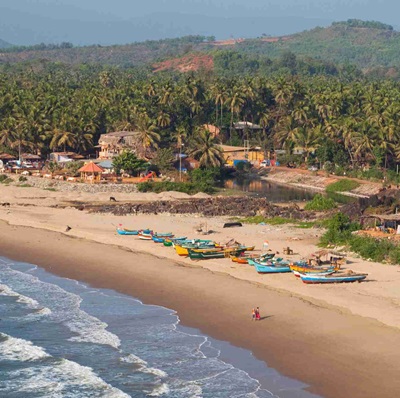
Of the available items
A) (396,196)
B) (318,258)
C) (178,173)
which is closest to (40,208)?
(178,173)

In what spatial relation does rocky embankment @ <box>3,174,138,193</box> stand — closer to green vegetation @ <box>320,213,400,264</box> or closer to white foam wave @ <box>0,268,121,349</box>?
green vegetation @ <box>320,213,400,264</box>

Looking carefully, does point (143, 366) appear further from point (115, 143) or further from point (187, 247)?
point (115, 143)

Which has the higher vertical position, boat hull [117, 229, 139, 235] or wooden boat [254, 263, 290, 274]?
wooden boat [254, 263, 290, 274]

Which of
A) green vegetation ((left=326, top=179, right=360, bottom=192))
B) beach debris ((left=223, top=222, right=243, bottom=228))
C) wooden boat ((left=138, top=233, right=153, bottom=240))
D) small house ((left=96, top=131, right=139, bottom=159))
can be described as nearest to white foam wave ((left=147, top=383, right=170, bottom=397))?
wooden boat ((left=138, top=233, right=153, bottom=240))

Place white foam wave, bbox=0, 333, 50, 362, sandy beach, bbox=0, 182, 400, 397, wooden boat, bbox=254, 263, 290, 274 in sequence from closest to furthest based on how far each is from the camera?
1. sandy beach, bbox=0, 182, 400, 397
2. white foam wave, bbox=0, 333, 50, 362
3. wooden boat, bbox=254, 263, 290, 274

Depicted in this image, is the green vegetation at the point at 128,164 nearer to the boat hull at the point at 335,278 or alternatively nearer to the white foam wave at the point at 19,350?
the boat hull at the point at 335,278

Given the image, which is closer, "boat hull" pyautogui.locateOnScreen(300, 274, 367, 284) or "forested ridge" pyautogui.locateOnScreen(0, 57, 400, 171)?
"boat hull" pyautogui.locateOnScreen(300, 274, 367, 284)

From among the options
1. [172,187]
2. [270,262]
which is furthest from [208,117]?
[270,262]
